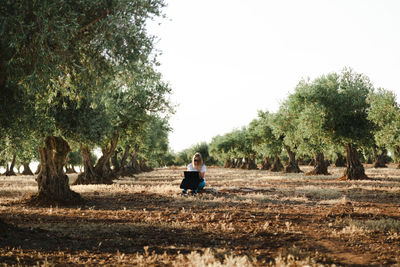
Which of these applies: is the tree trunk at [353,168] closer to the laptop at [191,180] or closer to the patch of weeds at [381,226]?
the laptop at [191,180]

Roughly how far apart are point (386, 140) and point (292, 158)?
32.8 m

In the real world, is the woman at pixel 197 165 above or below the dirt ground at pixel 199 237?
above

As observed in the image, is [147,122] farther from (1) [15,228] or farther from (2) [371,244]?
(2) [371,244]

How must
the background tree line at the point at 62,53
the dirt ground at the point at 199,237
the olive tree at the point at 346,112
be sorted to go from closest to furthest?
the dirt ground at the point at 199,237
the background tree line at the point at 62,53
the olive tree at the point at 346,112

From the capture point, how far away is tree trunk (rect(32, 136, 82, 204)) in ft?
59.6

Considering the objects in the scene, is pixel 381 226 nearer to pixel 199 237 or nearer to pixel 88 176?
pixel 199 237

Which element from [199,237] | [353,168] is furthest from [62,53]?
[353,168]

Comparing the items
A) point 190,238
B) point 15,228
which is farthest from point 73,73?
point 190,238

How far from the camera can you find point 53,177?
733 inches

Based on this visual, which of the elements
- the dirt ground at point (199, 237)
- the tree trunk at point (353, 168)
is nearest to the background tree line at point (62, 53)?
the dirt ground at point (199, 237)

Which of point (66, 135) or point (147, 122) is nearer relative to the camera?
point (66, 135)

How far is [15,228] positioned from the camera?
1005 cm

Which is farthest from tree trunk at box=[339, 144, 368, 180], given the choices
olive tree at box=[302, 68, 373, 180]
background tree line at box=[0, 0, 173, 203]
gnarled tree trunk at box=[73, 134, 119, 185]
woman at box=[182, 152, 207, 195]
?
background tree line at box=[0, 0, 173, 203]

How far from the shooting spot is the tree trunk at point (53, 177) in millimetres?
18172
